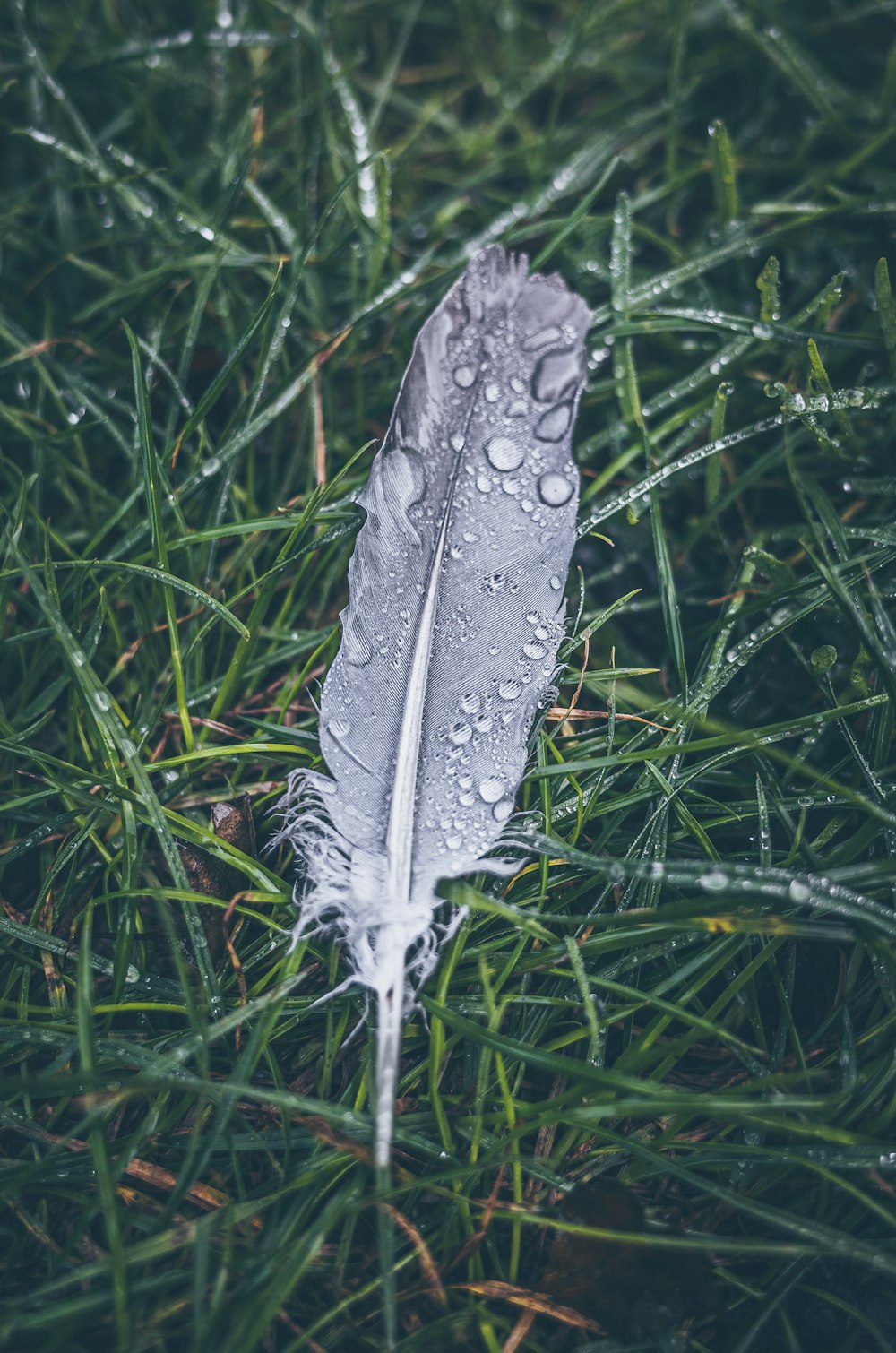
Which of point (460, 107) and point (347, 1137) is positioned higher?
point (460, 107)

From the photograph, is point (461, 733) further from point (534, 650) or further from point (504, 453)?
point (504, 453)

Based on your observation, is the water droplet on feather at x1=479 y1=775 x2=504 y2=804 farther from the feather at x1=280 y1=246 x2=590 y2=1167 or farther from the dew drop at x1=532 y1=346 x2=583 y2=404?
the dew drop at x1=532 y1=346 x2=583 y2=404

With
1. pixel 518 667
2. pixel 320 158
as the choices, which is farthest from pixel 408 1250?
pixel 320 158

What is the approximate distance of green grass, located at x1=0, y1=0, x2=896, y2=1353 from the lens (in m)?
1.35

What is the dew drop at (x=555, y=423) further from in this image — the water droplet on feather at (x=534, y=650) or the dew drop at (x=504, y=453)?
the water droplet on feather at (x=534, y=650)

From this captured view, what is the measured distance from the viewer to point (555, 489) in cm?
158

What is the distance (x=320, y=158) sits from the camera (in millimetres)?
2160

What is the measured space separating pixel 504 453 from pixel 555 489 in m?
0.13

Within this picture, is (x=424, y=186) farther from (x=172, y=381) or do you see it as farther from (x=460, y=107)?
(x=172, y=381)

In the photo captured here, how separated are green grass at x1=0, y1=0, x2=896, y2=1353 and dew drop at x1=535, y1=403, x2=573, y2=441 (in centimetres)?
22

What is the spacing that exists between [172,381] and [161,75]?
1081 millimetres

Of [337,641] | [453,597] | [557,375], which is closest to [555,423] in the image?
[557,375]

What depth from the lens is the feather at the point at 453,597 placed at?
4.91 ft

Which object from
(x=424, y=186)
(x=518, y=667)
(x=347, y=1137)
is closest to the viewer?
(x=347, y=1137)
